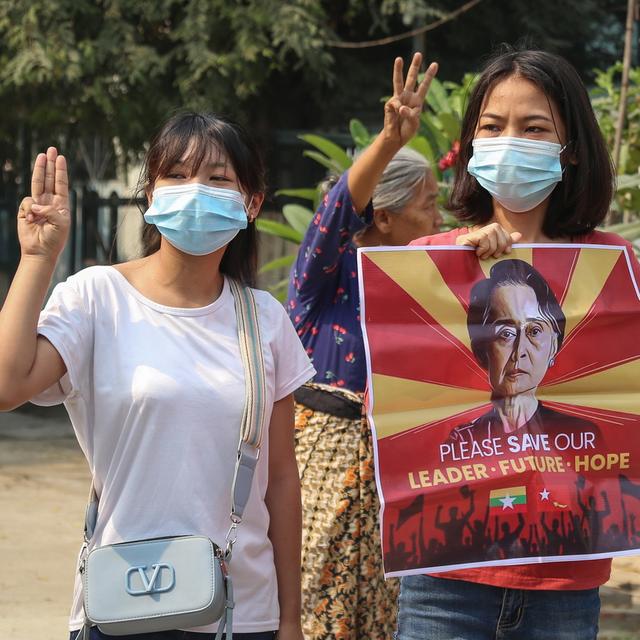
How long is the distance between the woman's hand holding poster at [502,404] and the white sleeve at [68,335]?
1.84ft

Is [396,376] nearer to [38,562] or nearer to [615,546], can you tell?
[615,546]

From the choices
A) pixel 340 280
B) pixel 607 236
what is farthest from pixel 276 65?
pixel 607 236

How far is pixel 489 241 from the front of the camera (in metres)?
2.40

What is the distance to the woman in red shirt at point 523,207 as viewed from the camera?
7.71ft

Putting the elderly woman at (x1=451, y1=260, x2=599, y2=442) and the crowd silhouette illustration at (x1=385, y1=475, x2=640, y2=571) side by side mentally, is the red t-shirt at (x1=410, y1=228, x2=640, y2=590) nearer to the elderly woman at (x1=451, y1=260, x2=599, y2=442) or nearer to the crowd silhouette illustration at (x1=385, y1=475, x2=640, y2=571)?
the crowd silhouette illustration at (x1=385, y1=475, x2=640, y2=571)

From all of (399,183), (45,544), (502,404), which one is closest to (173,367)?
(502,404)

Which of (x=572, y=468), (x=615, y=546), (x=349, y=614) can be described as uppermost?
(x=572, y=468)

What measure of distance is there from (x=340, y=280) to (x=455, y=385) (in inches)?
38.7

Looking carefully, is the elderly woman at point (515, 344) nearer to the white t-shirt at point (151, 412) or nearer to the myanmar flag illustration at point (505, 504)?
the myanmar flag illustration at point (505, 504)

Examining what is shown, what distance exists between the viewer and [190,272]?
2457 mm

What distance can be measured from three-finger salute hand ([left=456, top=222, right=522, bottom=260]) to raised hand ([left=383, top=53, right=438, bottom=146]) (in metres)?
0.45

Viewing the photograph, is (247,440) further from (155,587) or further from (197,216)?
(197,216)

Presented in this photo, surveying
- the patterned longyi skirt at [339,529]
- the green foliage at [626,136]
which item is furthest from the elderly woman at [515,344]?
the green foliage at [626,136]

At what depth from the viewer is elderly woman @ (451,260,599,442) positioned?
94.3 inches
